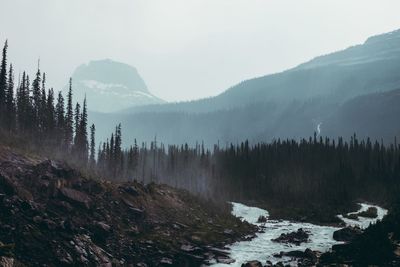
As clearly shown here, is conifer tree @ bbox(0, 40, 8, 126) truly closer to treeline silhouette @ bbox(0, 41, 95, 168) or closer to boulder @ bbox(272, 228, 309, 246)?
treeline silhouette @ bbox(0, 41, 95, 168)

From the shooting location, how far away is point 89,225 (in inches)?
1987

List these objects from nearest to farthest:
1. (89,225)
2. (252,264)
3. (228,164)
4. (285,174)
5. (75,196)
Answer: (252,264) → (89,225) → (75,196) → (285,174) → (228,164)

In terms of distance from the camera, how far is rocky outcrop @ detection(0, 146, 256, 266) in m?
42.1

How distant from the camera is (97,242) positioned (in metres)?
49.1

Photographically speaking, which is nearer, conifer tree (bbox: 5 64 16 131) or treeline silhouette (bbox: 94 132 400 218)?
conifer tree (bbox: 5 64 16 131)

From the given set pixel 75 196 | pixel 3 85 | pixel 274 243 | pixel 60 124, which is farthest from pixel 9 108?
pixel 274 243

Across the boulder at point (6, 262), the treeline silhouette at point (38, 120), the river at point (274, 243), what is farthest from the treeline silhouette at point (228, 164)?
the boulder at point (6, 262)

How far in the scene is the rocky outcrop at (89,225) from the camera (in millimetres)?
42062

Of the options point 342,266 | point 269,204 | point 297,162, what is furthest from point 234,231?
point 297,162

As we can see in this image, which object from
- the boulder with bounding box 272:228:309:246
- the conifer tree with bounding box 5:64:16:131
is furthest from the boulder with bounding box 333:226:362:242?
the conifer tree with bounding box 5:64:16:131

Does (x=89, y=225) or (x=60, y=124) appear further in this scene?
(x=60, y=124)

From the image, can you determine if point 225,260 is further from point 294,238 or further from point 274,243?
point 294,238

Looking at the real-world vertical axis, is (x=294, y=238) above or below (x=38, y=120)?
below

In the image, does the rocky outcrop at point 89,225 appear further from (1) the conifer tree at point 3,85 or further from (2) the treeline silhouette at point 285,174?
(2) the treeline silhouette at point 285,174
